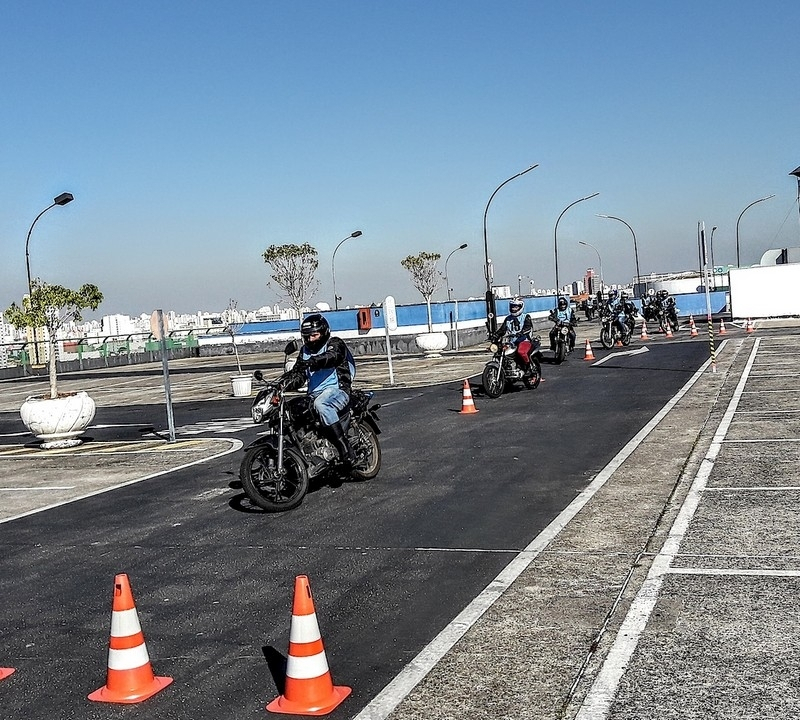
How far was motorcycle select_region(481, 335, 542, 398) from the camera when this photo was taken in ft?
68.0

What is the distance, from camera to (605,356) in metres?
31.0

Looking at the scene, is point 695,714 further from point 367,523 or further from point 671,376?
point 671,376

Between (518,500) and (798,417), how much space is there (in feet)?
20.4

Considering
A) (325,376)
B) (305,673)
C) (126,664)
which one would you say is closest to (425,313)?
(325,376)

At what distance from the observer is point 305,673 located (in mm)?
4895

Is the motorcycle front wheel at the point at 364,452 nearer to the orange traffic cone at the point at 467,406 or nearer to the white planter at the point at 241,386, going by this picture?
the orange traffic cone at the point at 467,406

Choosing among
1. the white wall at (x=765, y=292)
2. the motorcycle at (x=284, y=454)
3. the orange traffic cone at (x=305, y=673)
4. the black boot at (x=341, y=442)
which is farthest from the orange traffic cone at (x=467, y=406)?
the white wall at (x=765, y=292)

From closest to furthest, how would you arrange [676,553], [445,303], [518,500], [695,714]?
[695,714] → [676,553] → [518,500] → [445,303]

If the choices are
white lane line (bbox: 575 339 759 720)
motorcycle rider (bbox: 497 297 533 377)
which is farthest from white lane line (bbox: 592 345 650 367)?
white lane line (bbox: 575 339 759 720)

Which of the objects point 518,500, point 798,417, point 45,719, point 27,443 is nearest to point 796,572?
point 518,500

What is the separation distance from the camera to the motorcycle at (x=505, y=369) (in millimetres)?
20734

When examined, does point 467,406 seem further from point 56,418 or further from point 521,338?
point 56,418

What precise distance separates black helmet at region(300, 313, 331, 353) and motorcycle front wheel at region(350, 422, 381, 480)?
1.10 m

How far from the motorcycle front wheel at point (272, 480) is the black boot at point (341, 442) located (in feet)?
2.16
